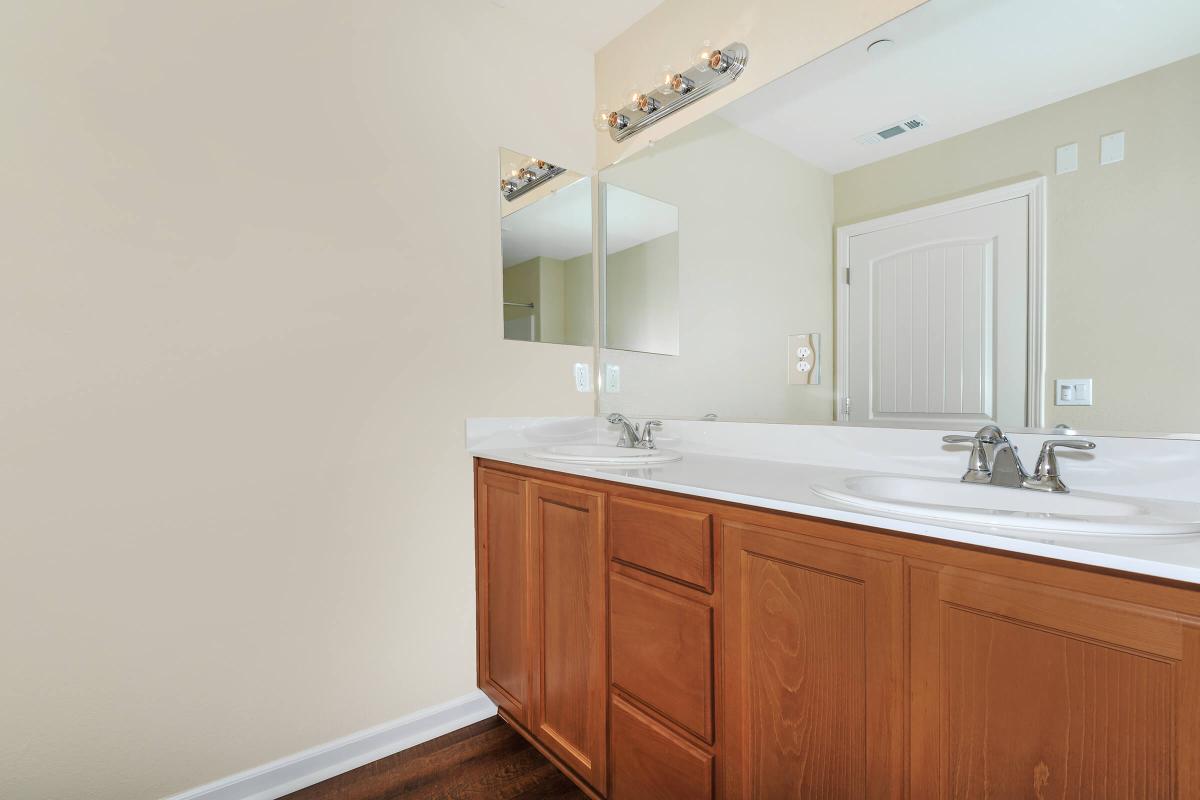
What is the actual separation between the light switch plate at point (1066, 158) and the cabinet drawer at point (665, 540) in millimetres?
953

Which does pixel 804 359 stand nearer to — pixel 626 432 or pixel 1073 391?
pixel 1073 391

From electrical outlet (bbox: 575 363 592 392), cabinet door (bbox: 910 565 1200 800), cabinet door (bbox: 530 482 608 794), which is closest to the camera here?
cabinet door (bbox: 910 565 1200 800)

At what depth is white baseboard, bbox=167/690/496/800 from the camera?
149cm

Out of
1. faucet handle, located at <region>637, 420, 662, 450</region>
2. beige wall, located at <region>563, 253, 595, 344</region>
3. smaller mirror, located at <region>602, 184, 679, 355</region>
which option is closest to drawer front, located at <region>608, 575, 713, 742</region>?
faucet handle, located at <region>637, 420, 662, 450</region>

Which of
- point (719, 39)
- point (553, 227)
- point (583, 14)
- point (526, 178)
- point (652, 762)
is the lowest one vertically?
point (652, 762)

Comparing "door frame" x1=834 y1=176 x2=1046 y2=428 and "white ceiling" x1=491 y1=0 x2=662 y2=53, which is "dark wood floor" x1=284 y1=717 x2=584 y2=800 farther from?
"white ceiling" x1=491 y1=0 x2=662 y2=53

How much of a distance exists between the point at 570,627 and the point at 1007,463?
1.04 metres

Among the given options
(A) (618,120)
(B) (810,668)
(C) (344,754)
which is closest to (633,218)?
(A) (618,120)

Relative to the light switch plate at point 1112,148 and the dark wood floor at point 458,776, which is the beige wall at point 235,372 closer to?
the dark wood floor at point 458,776

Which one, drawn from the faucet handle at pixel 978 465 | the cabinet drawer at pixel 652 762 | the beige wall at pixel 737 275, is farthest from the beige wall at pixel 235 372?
the faucet handle at pixel 978 465

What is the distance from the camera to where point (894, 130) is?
1374 millimetres

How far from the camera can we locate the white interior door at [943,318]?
118cm

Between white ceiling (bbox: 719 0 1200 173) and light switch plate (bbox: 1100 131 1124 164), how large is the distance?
10cm

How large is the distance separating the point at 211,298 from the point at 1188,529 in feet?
6.27
